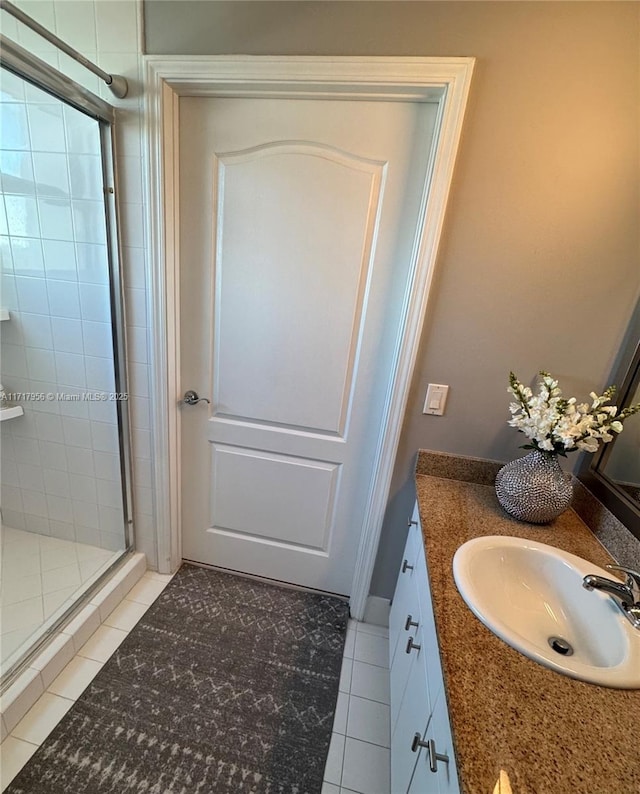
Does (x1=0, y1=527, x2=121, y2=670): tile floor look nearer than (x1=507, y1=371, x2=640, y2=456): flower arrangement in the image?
No

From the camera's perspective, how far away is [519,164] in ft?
3.41

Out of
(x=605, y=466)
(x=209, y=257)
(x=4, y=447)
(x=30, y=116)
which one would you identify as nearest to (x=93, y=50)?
(x=30, y=116)

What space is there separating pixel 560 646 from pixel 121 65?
209 centimetres

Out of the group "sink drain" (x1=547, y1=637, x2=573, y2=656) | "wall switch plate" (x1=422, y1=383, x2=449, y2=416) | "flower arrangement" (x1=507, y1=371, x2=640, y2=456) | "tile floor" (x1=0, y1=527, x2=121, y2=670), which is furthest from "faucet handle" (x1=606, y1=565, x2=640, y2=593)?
"tile floor" (x1=0, y1=527, x2=121, y2=670)

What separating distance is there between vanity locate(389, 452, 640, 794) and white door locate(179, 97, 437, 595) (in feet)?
1.97

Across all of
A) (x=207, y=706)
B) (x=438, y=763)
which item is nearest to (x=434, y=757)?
(x=438, y=763)

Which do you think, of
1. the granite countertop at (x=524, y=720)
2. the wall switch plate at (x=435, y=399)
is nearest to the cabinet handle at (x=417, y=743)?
the granite countertop at (x=524, y=720)

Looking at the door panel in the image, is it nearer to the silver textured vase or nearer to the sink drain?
the silver textured vase

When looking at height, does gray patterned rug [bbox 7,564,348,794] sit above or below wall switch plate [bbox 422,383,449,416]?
below

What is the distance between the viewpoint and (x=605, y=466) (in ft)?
3.80

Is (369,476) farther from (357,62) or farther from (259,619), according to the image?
(357,62)

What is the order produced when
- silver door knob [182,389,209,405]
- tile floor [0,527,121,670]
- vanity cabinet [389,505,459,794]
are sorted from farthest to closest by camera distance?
silver door knob [182,389,209,405], tile floor [0,527,121,670], vanity cabinet [389,505,459,794]

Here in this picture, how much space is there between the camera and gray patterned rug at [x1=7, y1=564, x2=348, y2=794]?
107 centimetres

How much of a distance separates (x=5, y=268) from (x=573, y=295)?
2.09 m
